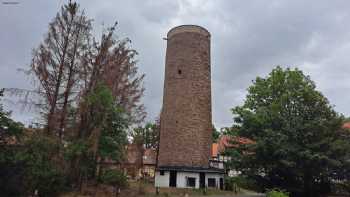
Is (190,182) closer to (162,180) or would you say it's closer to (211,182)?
(211,182)

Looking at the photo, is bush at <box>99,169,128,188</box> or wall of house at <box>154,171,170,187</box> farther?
wall of house at <box>154,171,170,187</box>

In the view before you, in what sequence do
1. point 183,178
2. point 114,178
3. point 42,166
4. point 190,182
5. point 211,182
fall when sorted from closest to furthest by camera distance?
point 42,166 < point 114,178 < point 183,178 < point 190,182 < point 211,182

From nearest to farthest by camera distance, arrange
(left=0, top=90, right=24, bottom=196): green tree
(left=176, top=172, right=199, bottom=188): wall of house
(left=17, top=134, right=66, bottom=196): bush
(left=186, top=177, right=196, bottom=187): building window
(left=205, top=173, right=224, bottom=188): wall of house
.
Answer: (left=0, top=90, right=24, bottom=196): green tree → (left=17, top=134, right=66, bottom=196): bush → (left=176, top=172, right=199, bottom=188): wall of house → (left=186, top=177, right=196, bottom=187): building window → (left=205, top=173, right=224, bottom=188): wall of house

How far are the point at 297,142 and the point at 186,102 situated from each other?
1047 centimetres

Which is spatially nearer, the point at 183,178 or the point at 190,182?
the point at 183,178

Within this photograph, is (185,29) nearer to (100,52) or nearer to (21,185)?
(100,52)

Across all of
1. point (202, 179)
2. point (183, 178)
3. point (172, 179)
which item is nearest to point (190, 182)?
point (183, 178)

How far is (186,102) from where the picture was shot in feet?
85.8

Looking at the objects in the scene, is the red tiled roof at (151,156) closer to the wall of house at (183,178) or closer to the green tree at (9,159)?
the wall of house at (183,178)

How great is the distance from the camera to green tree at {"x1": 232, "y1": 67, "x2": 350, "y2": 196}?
1761 cm

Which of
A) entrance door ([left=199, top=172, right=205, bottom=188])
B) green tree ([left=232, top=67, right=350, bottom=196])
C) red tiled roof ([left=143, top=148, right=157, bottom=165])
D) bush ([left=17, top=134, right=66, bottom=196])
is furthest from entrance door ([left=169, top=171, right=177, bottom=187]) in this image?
red tiled roof ([left=143, top=148, right=157, bottom=165])

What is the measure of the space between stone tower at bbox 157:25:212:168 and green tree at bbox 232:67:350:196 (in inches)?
194

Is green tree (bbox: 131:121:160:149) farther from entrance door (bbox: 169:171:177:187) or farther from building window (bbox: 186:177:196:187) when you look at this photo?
building window (bbox: 186:177:196:187)

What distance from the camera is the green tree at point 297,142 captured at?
57.8 feet
